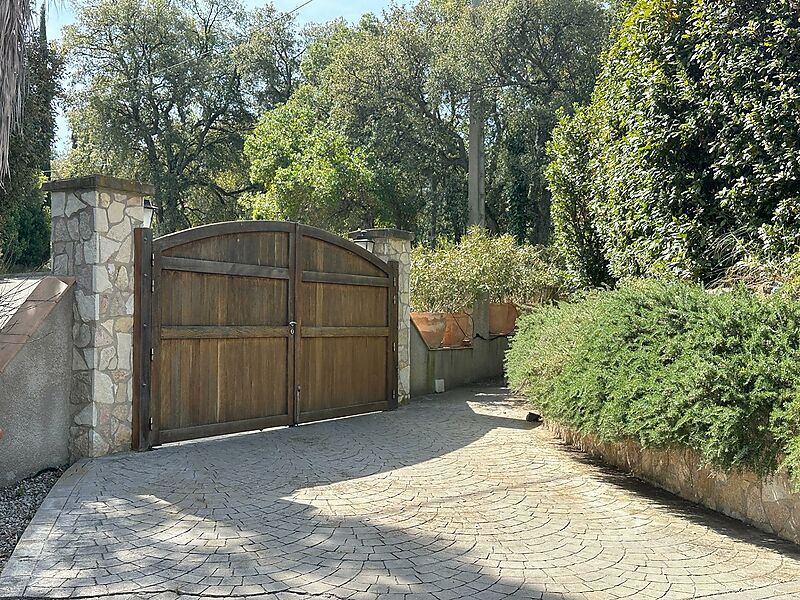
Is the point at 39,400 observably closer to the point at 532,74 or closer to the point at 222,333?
the point at 222,333

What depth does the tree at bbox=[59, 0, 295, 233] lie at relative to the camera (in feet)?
74.0

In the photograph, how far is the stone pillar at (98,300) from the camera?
5891 mm

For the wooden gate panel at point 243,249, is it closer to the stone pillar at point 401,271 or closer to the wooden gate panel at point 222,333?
the wooden gate panel at point 222,333

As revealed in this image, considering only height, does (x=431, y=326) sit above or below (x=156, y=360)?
above

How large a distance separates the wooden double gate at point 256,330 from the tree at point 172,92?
16.6m

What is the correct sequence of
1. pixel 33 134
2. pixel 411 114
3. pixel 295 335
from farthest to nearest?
pixel 411 114 < pixel 33 134 < pixel 295 335

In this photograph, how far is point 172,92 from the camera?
2331 centimetres

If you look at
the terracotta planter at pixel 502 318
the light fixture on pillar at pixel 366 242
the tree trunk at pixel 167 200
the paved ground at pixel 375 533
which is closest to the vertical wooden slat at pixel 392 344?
the light fixture on pillar at pixel 366 242

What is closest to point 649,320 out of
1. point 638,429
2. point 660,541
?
point 638,429

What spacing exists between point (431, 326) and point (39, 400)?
6748 millimetres

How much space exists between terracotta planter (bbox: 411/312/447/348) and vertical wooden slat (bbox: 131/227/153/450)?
5.46m

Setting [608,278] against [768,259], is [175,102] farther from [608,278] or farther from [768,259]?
[768,259]

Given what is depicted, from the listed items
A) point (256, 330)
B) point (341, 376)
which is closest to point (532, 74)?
point (341, 376)

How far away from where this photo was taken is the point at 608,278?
34.2 feet
